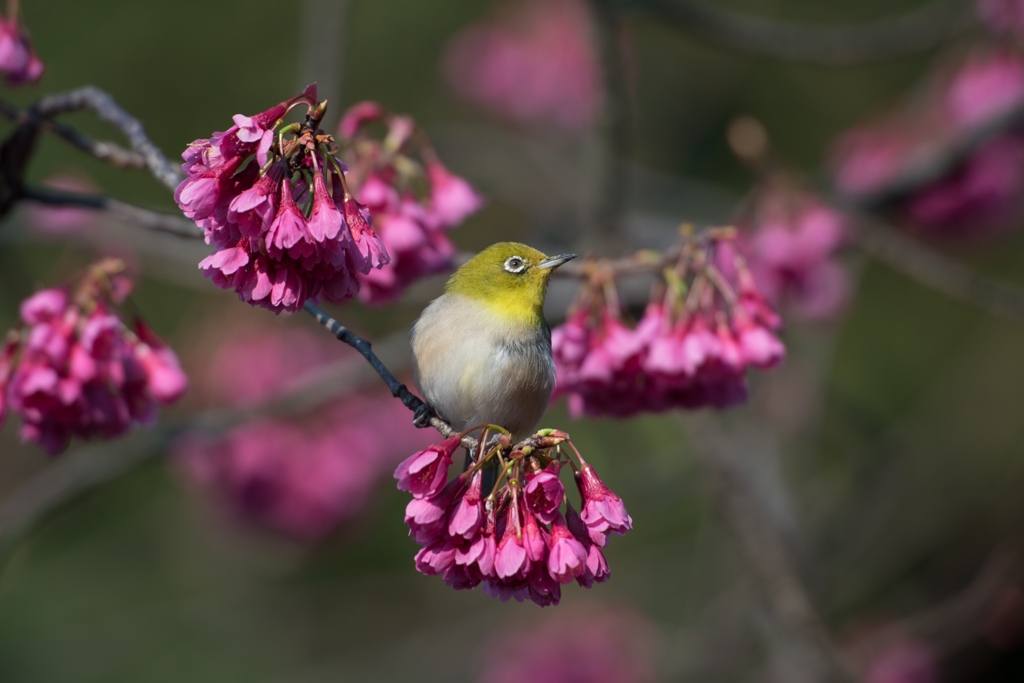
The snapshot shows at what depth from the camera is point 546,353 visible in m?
2.98

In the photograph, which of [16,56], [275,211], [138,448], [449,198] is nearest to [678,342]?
[449,198]

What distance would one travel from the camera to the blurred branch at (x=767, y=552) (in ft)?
12.5

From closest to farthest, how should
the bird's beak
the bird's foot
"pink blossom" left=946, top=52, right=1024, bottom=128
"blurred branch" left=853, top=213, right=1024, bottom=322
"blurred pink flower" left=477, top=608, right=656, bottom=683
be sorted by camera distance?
the bird's foot, the bird's beak, "blurred branch" left=853, top=213, right=1024, bottom=322, "pink blossom" left=946, top=52, right=1024, bottom=128, "blurred pink flower" left=477, top=608, right=656, bottom=683

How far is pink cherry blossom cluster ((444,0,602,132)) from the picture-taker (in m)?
6.93


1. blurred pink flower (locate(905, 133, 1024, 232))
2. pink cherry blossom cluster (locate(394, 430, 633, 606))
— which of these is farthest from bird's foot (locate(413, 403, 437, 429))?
blurred pink flower (locate(905, 133, 1024, 232))

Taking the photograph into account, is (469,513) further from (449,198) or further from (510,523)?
(449,198)

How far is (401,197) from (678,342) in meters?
0.91

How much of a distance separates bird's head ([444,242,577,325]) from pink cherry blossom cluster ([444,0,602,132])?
3.98 metres

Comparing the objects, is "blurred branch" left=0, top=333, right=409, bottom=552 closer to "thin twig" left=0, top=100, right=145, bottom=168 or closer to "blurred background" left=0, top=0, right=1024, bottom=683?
"blurred background" left=0, top=0, right=1024, bottom=683

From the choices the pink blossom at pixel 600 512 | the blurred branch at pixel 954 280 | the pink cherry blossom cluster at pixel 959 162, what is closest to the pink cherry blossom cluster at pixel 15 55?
the pink blossom at pixel 600 512

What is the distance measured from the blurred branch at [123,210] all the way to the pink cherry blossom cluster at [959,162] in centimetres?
365

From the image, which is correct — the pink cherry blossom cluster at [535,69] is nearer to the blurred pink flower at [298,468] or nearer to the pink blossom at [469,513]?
the blurred pink flower at [298,468]

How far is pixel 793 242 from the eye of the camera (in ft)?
14.7

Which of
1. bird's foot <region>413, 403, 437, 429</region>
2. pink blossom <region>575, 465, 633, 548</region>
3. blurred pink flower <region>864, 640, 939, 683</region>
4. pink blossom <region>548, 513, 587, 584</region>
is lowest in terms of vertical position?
pink blossom <region>548, 513, 587, 584</region>
